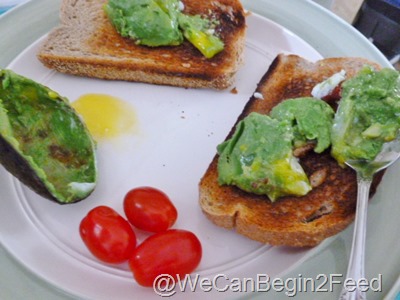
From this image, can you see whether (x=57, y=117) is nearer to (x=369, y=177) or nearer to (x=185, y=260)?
(x=185, y=260)

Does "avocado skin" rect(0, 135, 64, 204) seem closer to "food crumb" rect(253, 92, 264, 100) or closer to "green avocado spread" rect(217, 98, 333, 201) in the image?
"green avocado spread" rect(217, 98, 333, 201)

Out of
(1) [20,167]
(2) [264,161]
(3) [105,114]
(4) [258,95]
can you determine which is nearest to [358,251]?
(2) [264,161]

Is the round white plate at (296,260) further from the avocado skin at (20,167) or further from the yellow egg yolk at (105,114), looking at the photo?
the yellow egg yolk at (105,114)

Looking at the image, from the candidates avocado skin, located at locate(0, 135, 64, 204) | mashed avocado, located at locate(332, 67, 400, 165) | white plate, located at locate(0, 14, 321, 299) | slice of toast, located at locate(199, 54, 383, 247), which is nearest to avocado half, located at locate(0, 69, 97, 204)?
avocado skin, located at locate(0, 135, 64, 204)

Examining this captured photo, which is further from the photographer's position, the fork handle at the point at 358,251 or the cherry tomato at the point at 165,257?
the cherry tomato at the point at 165,257

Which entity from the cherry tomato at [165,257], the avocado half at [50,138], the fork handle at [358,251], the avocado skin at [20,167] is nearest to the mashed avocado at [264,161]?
the fork handle at [358,251]

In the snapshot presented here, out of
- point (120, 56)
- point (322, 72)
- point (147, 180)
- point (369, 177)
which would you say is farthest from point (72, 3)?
point (369, 177)
